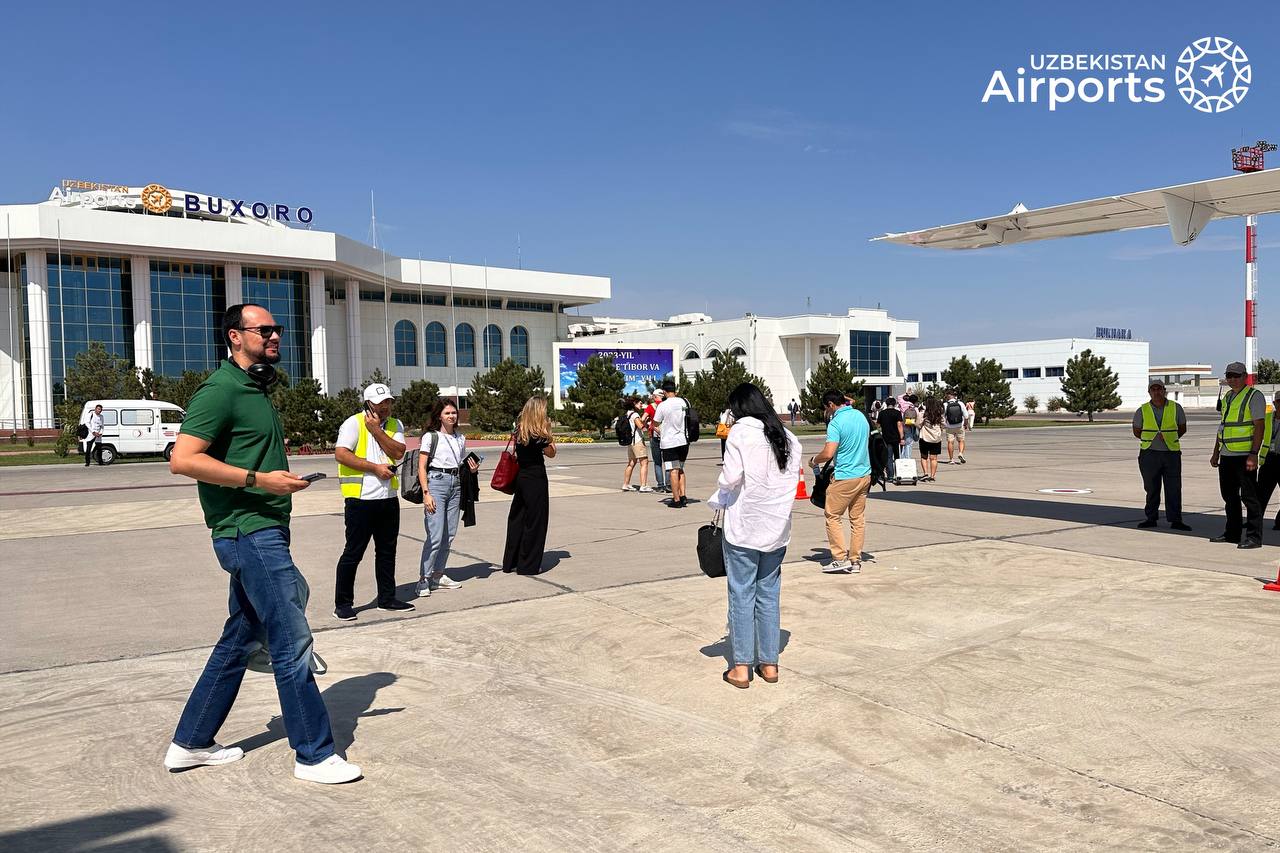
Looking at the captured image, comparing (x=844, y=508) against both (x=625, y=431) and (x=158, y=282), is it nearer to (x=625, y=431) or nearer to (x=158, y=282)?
(x=625, y=431)

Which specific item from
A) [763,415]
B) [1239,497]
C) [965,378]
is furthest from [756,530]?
[965,378]

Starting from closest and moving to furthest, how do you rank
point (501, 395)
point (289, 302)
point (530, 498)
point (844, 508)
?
point (844, 508)
point (530, 498)
point (501, 395)
point (289, 302)

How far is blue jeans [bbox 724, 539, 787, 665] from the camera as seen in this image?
17.2ft

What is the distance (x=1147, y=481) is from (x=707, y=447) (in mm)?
20651

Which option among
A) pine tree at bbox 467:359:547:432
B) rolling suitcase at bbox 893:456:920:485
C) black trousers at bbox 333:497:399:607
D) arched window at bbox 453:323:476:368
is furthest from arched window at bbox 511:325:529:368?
black trousers at bbox 333:497:399:607

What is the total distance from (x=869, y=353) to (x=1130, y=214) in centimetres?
6852

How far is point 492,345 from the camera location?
76250 millimetres

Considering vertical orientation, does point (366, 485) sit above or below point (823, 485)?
above

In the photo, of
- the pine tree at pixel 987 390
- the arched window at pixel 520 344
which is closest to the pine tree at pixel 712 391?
the pine tree at pixel 987 390

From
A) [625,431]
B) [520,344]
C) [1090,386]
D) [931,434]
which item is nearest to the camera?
[625,431]

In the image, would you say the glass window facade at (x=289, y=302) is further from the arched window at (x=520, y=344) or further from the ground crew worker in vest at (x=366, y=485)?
the ground crew worker in vest at (x=366, y=485)

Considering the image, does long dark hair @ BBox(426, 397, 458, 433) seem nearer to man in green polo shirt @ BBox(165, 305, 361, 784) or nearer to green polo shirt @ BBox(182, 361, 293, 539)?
man in green polo shirt @ BBox(165, 305, 361, 784)

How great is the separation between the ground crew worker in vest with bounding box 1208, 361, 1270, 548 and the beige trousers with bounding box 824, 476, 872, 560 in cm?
423

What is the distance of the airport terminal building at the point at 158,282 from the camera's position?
5088cm
